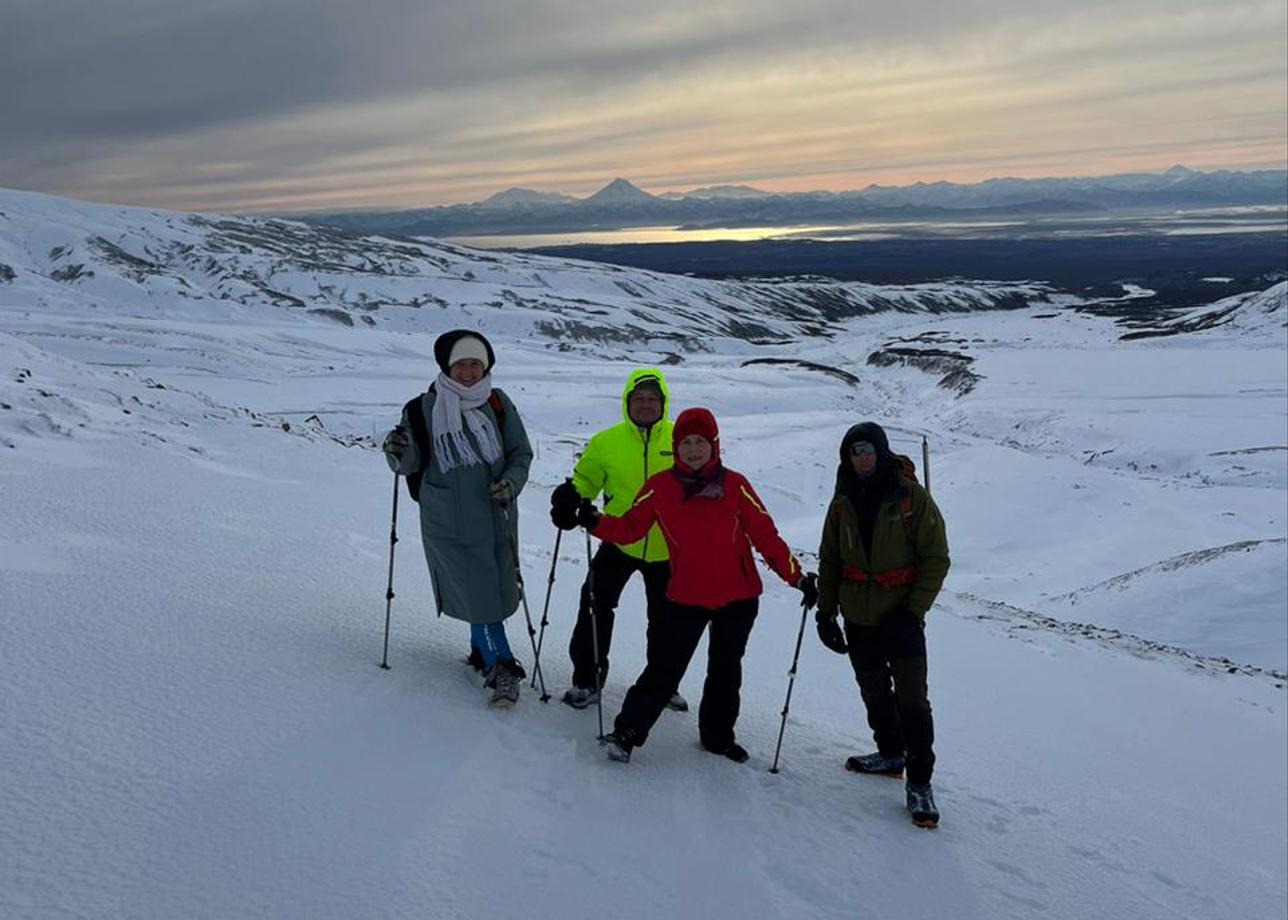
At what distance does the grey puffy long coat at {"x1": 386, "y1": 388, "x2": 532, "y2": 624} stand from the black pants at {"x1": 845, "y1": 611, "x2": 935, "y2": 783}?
6.62 feet

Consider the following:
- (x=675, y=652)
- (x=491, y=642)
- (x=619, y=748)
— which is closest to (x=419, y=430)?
(x=491, y=642)

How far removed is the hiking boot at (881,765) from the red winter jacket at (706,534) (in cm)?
133

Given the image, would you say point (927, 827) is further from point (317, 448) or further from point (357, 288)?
point (357, 288)

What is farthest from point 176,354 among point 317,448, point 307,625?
point 307,625

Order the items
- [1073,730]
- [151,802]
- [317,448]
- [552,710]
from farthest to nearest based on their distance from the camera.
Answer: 1. [317,448]
2. [1073,730]
3. [552,710]
4. [151,802]

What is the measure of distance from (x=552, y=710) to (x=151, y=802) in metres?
2.31

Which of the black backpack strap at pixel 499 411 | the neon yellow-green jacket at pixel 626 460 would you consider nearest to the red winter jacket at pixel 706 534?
the neon yellow-green jacket at pixel 626 460

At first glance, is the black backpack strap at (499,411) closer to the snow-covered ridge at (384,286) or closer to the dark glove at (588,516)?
the dark glove at (588,516)

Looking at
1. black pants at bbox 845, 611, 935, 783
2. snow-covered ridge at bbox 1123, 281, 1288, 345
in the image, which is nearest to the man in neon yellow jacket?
black pants at bbox 845, 611, 935, 783

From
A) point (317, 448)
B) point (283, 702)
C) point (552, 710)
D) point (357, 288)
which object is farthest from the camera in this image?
point (357, 288)

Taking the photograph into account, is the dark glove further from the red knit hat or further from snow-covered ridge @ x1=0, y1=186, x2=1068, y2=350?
snow-covered ridge @ x1=0, y1=186, x2=1068, y2=350

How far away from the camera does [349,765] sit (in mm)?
4195

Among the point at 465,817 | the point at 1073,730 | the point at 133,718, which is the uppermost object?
the point at 133,718

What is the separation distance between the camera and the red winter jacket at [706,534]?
4898 mm
